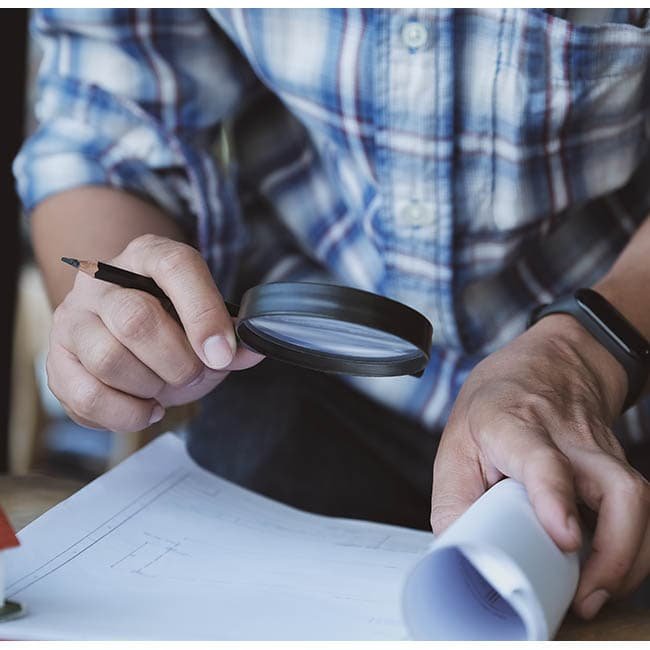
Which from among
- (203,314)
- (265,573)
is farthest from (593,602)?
(203,314)

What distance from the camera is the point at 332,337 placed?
0.67 metres

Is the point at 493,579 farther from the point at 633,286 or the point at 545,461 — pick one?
the point at 633,286

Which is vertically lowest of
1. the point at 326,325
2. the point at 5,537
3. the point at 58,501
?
the point at 58,501

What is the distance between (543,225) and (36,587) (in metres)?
0.63

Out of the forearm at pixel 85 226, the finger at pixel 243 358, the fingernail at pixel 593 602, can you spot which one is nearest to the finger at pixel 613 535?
the fingernail at pixel 593 602

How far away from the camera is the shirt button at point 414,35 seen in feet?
2.95

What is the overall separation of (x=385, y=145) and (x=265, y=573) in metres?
0.47

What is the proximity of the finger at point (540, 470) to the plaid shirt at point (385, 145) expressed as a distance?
0.35 meters

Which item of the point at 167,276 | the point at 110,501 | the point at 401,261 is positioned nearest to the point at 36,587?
the point at 110,501

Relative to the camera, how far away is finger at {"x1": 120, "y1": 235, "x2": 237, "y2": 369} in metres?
0.71

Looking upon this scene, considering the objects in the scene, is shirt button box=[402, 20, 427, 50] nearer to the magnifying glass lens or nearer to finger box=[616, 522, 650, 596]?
the magnifying glass lens

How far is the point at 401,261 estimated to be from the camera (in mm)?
1001
